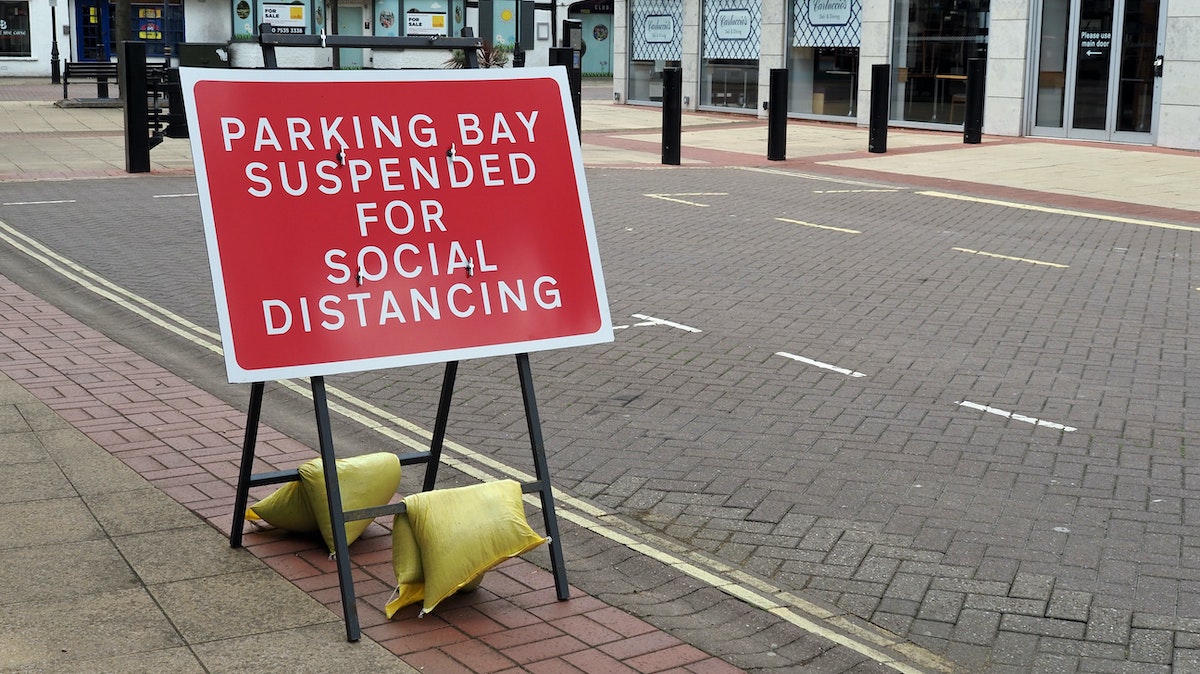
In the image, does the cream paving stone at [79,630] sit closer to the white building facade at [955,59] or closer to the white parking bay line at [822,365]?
the white parking bay line at [822,365]

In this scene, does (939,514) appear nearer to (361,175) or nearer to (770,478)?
(770,478)

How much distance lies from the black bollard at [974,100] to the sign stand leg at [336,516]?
1984 centimetres

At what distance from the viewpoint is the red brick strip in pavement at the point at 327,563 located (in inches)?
163

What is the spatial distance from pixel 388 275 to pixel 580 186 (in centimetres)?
82

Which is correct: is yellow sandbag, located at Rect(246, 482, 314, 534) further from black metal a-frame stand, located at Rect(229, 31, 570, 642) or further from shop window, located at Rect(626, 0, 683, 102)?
shop window, located at Rect(626, 0, 683, 102)

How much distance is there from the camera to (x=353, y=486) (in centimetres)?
491

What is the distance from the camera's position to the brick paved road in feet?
15.4

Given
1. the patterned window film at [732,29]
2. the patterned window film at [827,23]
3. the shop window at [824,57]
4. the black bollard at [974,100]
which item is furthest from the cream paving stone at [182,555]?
the patterned window film at [732,29]

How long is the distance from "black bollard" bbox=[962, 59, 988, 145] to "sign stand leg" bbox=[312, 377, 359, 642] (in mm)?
19845

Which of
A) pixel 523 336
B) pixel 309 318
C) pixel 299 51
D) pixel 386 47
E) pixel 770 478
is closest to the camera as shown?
pixel 309 318

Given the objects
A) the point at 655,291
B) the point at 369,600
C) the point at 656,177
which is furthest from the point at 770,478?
the point at 656,177

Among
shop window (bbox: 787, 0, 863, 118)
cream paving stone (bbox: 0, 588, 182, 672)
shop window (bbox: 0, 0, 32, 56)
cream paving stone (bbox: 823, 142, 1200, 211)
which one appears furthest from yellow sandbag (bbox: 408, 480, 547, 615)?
shop window (bbox: 0, 0, 32, 56)

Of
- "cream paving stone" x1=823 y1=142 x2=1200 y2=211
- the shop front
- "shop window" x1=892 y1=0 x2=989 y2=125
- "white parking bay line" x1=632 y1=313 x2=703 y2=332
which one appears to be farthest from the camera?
"shop window" x1=892 y1=0 x2=989 y2=125

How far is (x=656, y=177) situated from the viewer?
18625 mm
